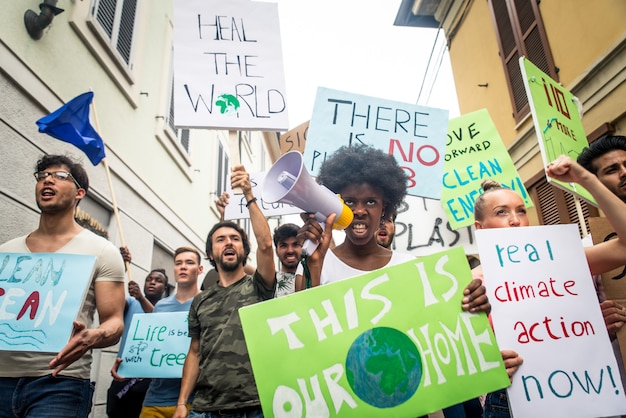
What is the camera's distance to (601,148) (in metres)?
2.24

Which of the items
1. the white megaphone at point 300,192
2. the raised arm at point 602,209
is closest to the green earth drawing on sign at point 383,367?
the white megaphone at point 300,192

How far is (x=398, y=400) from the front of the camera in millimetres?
1305

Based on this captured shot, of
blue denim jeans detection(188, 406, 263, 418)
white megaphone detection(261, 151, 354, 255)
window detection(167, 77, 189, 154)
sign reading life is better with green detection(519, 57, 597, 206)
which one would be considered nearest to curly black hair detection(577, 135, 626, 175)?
sign reading life is better with green detection(519, 57, 597, 206)

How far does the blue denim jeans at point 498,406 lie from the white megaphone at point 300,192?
93 centimetres

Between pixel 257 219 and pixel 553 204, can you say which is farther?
pixel 553 204

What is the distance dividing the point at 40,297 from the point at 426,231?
306cm

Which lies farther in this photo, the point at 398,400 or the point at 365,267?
the point at 365,267

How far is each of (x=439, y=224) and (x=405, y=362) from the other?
2.78 metres

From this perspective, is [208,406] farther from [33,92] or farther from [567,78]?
[567,78]

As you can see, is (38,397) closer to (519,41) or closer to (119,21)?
(119,21)

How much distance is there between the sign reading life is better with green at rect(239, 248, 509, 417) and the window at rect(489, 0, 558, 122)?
5.56 metres

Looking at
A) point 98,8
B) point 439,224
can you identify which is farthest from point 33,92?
point 439,224

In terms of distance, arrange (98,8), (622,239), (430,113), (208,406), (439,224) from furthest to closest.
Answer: (98,8) → (439,224) → (430,113) → (208,406) → (622,239)

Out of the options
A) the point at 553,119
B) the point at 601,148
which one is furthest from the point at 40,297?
the point at 553,119
